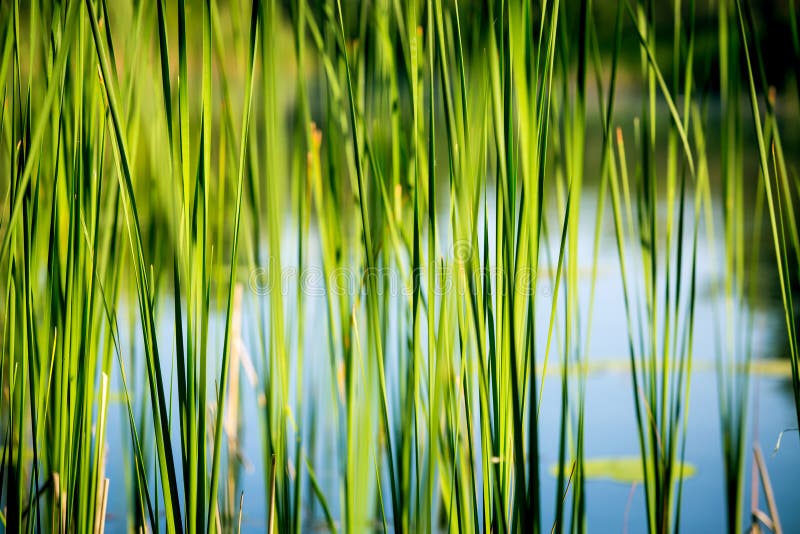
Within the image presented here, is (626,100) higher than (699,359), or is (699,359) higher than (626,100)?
(626,100)

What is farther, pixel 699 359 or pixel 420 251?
pixel 699 359

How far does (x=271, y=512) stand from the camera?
0.66 meters

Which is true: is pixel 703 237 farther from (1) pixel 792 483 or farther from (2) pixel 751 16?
(2) pixel 751 16

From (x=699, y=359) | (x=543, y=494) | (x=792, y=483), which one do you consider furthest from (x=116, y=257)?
(x=699, y=359)

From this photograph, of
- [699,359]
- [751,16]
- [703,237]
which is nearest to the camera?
[751,16]

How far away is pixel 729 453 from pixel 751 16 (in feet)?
1.30

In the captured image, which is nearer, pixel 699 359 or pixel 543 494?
pixel 543 494

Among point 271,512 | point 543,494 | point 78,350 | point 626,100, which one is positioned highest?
point 626,100

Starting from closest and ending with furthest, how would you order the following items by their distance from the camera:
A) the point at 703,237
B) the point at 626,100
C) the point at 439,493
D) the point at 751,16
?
1. the point at 751,16
2. the point at 439,493
3. the point at 703,237
4. the point at 626,100

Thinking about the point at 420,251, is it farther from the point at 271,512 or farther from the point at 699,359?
the point at 699,359

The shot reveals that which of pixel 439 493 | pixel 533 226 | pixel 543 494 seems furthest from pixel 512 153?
pixel 543 494

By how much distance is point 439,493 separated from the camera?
3.21 ft

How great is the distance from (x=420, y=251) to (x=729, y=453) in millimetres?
366

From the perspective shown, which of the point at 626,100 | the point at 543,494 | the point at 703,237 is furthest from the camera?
the point at 626,100
